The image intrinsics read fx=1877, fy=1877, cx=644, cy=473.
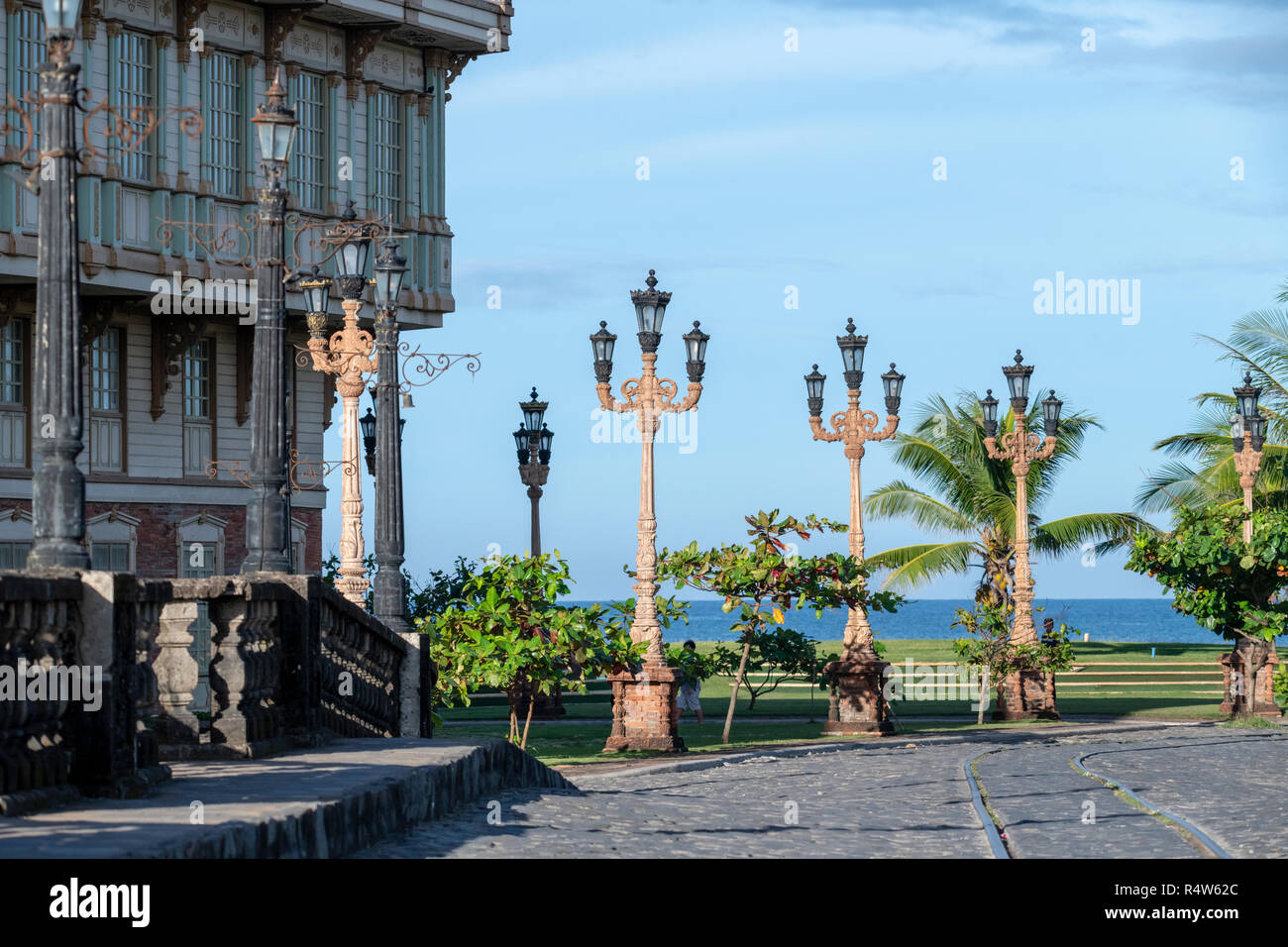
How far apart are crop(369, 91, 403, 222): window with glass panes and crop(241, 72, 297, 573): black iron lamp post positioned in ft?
63.7

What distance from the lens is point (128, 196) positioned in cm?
2962

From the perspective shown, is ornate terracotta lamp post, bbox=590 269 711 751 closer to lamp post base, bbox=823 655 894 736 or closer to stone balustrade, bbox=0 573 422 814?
lamp post base, bbox=823 655 894 736

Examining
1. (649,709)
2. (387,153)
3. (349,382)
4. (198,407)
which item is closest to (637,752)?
(649,709)

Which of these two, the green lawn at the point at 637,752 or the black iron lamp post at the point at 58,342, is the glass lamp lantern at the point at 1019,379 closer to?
the green lawn at the point at 637,752

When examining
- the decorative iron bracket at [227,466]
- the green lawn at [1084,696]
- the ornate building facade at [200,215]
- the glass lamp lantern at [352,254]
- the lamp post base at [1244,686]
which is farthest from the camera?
the green lawn at [1084,696]

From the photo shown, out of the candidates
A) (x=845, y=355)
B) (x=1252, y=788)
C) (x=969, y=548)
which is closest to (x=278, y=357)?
(x=1252, y=788)

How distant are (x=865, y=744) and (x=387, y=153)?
14.4 meters

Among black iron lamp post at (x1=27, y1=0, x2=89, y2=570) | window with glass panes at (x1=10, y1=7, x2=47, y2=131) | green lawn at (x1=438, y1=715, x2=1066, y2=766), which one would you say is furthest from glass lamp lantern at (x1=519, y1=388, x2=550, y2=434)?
black iron lamp post at (x1=27, y1=0, x2=89, y2=570)

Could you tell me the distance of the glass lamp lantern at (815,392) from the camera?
33.6 metres

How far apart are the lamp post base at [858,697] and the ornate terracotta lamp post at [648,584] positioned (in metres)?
5.17

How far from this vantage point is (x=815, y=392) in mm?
33688

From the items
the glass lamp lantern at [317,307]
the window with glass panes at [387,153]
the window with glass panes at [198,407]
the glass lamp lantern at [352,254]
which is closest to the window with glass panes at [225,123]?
the window with glass panes at [387,153]
